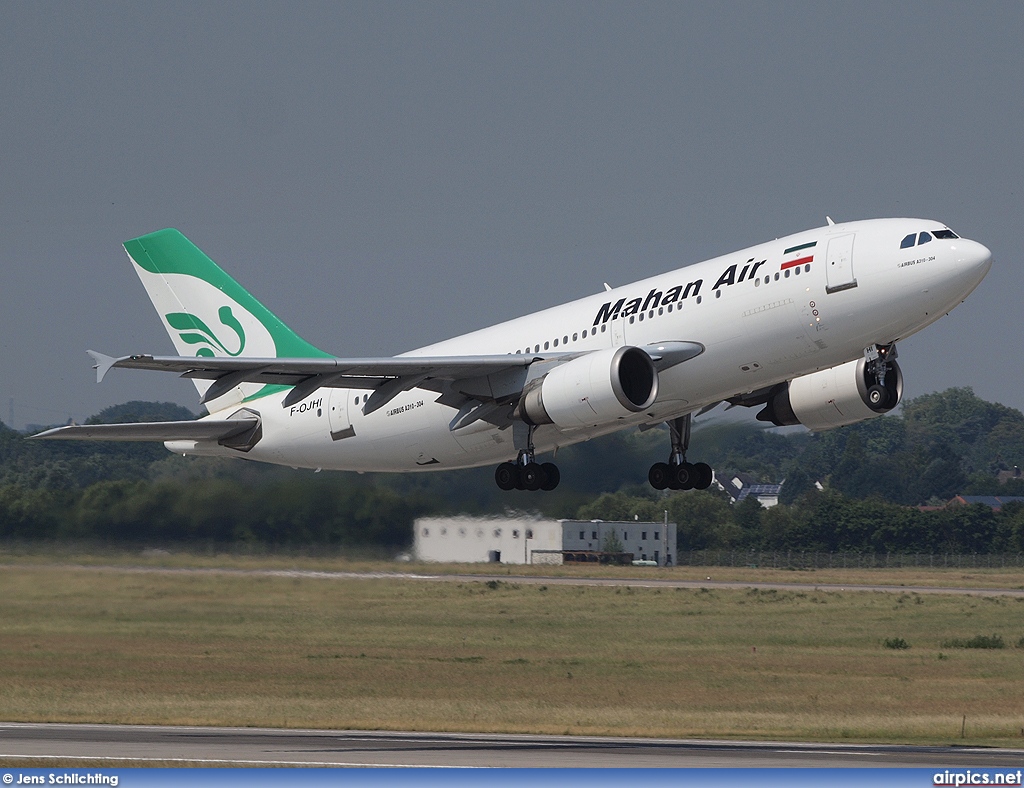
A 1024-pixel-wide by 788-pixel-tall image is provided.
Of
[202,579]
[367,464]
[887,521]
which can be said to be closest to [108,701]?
[202,579]

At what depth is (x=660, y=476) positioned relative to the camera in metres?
38.8

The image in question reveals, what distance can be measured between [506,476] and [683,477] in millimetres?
4682

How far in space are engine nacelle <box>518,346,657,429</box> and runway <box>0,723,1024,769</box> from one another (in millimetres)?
6960

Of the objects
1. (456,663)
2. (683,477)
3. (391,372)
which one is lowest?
(456,663)

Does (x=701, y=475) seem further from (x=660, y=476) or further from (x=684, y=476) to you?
(x=660, y=476)

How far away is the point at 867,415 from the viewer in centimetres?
3541

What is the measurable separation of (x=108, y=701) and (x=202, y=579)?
4.20 m

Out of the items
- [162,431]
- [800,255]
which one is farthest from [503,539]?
[800,255]

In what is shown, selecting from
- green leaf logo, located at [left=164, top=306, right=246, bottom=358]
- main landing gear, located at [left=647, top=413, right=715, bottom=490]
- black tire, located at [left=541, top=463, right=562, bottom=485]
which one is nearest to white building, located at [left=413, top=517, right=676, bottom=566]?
main landing gear, located at [left=647, top=413, right=715, bottom=490]

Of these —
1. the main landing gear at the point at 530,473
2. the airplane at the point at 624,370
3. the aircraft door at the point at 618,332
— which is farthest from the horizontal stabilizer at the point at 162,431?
the aircraft door at the point at 618,332

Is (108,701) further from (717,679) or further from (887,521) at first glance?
(887,521)

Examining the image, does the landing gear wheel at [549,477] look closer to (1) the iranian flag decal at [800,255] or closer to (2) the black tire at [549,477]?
(2) the black tire at [549,477]

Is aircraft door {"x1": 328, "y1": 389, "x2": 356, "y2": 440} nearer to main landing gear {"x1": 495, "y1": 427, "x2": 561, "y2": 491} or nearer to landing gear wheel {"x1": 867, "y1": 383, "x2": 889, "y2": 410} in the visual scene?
main landing gear {"x1": 495, "y1": 427, "x2": 561, "y2": 491}

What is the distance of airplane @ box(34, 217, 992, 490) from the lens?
31062 millimetres
